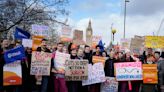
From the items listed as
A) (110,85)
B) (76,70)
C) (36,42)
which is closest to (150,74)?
(110,85)

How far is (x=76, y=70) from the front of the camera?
14.8 meters

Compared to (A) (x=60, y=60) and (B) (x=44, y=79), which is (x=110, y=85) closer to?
(A) (x=60, y=60)

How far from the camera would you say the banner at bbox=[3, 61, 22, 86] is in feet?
44.8

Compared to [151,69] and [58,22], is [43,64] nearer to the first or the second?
[151,69]

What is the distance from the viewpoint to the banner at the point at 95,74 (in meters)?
15.3

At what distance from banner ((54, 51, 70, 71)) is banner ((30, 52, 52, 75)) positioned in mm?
233

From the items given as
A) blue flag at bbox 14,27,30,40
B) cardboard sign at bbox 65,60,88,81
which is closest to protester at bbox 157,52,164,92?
cardboard sign at bbox 65,60,88,81

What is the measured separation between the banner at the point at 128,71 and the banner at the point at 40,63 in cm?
260

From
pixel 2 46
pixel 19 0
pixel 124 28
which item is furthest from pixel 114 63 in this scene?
pixel 124 28

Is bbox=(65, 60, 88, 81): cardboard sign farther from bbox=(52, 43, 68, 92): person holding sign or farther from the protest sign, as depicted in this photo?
the protest sign

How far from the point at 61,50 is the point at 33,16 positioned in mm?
15468

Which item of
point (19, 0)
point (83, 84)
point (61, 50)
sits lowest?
point (83, 84)

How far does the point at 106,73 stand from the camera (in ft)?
51.4

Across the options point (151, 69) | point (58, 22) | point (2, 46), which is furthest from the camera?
point (58, 22)
